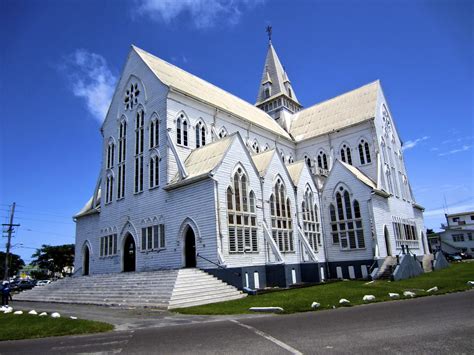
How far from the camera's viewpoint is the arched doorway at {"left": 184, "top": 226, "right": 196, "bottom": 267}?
25766mm

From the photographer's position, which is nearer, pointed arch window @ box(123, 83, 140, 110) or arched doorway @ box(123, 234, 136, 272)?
arched doorway @ box(123, 234, 136, 272)

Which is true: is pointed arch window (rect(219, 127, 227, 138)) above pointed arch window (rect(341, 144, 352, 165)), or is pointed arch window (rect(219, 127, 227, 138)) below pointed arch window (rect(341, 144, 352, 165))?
above

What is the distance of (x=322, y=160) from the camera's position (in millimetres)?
42125

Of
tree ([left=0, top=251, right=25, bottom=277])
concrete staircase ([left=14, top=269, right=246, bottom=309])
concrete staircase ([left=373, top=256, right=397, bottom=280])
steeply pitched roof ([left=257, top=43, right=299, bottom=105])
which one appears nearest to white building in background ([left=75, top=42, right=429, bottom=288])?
concrete staircase ([left=373, top=256, right=397, bottom=280])

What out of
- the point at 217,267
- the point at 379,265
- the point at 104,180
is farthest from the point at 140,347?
the point at 104,180

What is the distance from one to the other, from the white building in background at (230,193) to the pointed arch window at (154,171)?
92 millimetres

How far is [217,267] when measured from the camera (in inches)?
892

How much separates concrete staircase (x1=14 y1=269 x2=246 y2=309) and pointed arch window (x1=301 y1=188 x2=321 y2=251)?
42.4 ft

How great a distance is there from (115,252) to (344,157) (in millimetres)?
26585

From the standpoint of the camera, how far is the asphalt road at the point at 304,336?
7.58 m

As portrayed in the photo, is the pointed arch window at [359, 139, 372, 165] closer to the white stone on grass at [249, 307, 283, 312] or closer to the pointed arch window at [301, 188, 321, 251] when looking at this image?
the pointed arch window at [301, 188, 321, 251]

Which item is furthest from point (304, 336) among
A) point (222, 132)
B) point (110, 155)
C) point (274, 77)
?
point (274, 77)

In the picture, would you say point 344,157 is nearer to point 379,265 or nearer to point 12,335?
point 379,265

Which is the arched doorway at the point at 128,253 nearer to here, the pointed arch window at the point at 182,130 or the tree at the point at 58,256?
the pointed arch window at the point at 182,130
